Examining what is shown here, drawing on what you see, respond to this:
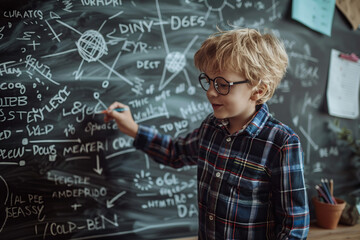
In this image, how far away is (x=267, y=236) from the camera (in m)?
0.87

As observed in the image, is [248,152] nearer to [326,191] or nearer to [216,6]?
[216,6]

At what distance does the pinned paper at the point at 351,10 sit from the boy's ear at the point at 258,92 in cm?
111

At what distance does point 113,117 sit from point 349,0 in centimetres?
151

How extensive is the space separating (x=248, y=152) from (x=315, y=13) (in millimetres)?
1073

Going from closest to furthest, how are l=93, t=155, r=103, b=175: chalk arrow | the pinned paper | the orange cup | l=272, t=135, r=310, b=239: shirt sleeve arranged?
l=272, t=135, r=310, b=239: shirt sleeve
l=93, t=155, r=103, b=175: chalk arrow
the orange cup
the pinned paper

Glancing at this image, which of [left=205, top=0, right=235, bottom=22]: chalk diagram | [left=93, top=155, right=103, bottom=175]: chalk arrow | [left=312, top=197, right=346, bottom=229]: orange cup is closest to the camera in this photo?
[left=93, top=155, right=103, bottom=175]: chalk arrow

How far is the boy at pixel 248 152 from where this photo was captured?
2.58 ft

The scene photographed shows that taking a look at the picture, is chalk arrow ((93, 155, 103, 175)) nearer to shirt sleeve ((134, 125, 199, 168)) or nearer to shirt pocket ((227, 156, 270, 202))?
shirt sleeve ((134, 125, 199, 168))

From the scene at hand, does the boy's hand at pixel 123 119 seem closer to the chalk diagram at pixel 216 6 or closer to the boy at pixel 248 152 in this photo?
the boy at pixel 248 152

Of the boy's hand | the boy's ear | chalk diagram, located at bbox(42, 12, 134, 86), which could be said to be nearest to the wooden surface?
the boy's ear

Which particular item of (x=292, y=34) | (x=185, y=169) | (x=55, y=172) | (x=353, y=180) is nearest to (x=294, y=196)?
(x=185, y=169)

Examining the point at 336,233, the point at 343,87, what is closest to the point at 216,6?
the point at 343,87

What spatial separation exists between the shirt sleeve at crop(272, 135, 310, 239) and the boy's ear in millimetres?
157

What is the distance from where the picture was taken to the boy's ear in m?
0.84
